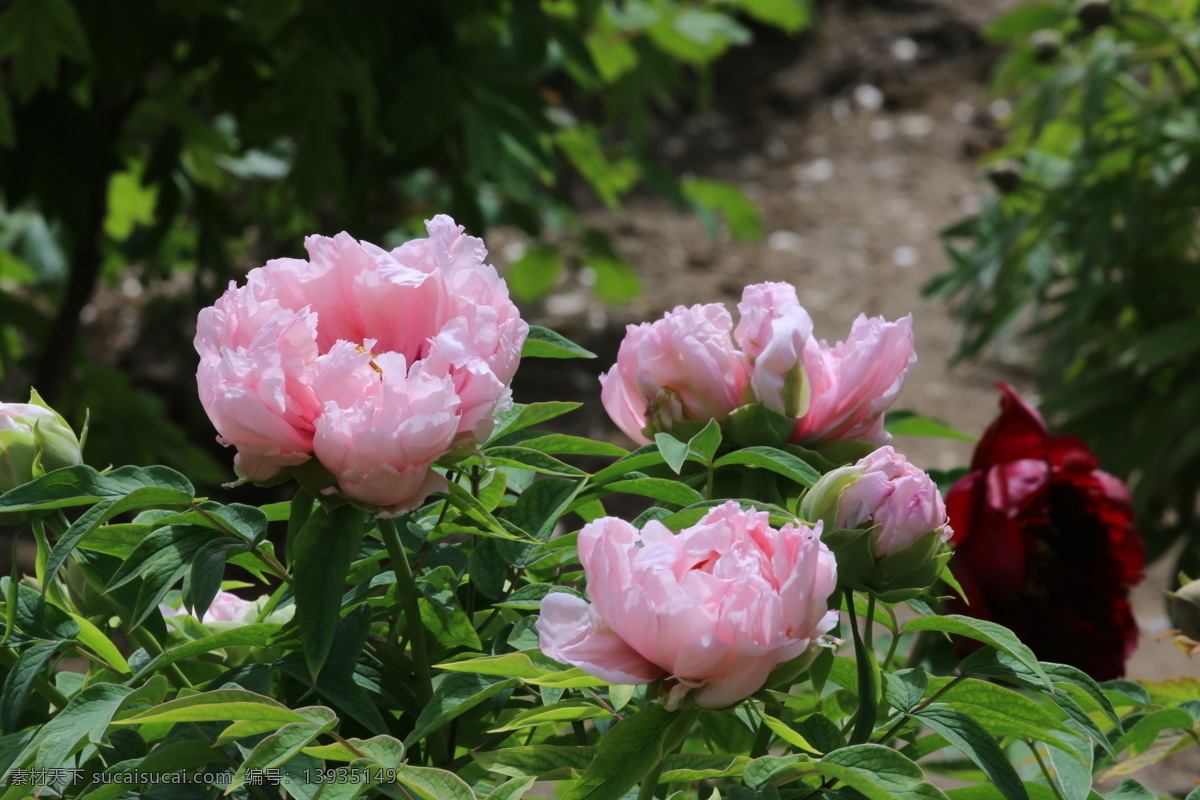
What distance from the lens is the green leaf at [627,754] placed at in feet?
1.30

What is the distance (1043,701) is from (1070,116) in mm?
1704

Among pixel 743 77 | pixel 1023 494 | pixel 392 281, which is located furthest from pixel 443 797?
pixel 743 77

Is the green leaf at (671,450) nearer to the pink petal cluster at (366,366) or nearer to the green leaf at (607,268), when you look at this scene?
the pink petal cluster at (366,366)

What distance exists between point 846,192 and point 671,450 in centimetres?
364

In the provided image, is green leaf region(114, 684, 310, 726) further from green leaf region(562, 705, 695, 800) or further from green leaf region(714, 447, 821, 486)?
green leaf region(714, 447, 821, 486)

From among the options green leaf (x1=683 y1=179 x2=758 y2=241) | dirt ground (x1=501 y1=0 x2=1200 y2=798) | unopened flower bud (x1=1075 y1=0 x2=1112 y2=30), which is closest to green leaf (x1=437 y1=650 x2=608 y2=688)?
unopened flower bud (x1=1075 y1=0 x2=1112 y2=30)

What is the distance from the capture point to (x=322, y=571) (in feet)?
1.38

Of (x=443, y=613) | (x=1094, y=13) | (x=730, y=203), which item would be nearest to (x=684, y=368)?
(x=443, y=613)

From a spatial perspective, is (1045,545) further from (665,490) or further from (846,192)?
(846,192)

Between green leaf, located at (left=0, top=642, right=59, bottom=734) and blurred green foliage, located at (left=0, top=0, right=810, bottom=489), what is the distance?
102 cm

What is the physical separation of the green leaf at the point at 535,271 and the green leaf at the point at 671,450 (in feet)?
7.83

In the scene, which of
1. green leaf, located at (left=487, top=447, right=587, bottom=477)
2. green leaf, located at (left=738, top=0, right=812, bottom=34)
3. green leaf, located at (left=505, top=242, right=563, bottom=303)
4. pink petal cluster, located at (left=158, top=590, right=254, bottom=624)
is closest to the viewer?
green leaf, located at (left=487, top=447, right=587, bottom=477)

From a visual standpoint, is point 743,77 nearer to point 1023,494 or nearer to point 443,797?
point 1023,494

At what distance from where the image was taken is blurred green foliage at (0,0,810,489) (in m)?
1.42
